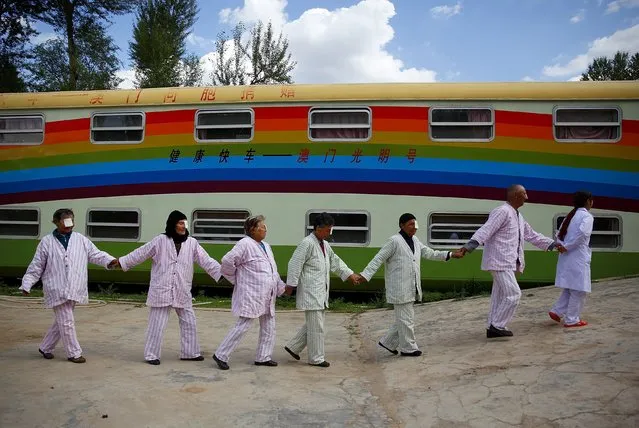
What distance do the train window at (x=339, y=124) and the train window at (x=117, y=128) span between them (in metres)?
2.92

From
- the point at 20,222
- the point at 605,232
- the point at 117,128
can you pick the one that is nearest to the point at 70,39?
the point at 20,222

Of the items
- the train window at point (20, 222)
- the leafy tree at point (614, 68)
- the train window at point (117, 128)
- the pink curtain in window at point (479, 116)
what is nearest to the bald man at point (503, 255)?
the pink curtain in window at point (479, 116)

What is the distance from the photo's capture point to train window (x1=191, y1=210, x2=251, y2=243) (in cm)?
938

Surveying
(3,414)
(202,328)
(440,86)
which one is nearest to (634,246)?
(440,86)

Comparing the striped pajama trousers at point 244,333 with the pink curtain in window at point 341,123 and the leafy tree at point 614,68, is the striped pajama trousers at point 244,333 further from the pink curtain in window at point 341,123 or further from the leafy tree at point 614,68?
the leafy tree at point 614,68

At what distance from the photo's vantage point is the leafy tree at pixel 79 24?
23.8m

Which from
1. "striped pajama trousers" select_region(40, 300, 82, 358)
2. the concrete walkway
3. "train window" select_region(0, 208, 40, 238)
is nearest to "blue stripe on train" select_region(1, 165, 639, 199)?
"train window" select_region(0, 208, 40, 238)

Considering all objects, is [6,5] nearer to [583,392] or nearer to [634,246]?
[634,246]

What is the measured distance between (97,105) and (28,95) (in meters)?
1.43

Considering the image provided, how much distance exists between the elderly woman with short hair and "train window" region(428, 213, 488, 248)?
3.63 metres

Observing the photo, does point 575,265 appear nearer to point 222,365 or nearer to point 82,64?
point 222,365

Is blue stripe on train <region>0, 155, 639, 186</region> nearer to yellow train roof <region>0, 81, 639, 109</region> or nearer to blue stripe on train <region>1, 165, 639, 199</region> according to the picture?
blue stripe on train <region>1, 165, 639, 199</region>

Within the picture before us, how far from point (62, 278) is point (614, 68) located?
4296cm

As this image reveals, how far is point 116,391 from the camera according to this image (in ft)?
15.6
